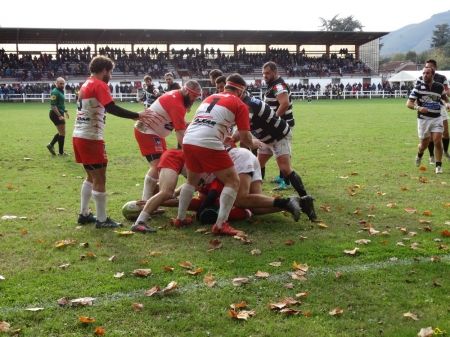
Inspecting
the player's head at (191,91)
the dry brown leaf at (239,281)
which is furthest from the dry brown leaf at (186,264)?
the player's head at (191,91)

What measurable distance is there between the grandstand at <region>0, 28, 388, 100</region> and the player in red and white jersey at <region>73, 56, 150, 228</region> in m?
40.9

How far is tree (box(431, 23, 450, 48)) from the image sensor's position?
125 metres

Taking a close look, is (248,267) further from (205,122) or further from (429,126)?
(429,126)

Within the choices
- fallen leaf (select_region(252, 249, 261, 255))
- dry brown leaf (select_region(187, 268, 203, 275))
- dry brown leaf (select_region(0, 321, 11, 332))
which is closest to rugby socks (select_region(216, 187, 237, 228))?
fallen leaf (select_region(252, 249, 261, 255))

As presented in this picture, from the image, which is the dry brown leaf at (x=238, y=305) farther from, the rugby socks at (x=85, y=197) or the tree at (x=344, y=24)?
the tree at (x=344, y=24)

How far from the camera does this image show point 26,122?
22938 millimetres

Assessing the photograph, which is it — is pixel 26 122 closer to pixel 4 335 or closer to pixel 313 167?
pixel 313 167

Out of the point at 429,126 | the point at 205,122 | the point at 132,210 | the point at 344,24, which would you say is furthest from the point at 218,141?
the point at 344,24

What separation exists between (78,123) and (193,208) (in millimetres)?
1910

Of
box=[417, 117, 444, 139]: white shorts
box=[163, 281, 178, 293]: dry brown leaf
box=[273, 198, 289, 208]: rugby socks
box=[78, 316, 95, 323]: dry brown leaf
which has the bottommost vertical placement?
box=[78, 316, 95, 323]: dry brown leaf

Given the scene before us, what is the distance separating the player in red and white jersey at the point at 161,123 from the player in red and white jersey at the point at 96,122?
0.49 meters

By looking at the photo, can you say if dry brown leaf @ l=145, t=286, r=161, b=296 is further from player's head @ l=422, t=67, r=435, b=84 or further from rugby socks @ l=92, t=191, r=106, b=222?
player's head @ l=422, t=67, r=435, b=84

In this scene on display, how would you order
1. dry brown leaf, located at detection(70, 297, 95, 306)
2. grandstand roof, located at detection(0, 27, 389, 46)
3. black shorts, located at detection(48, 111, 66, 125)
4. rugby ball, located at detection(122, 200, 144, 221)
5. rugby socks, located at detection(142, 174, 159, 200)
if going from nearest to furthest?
dry brown leaf, located at detection(70, 297, 95, 306) → rugby ball, located at detection(122, 200, 144, 221) → rugby socks, located at detection(142, 174, 159, 200) → black shorts, located at detection(48, 111, 66, 125) → grandstand roof, located at detection(0, 27, 389, 46)

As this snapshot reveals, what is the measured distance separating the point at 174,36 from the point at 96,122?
51.6 m
